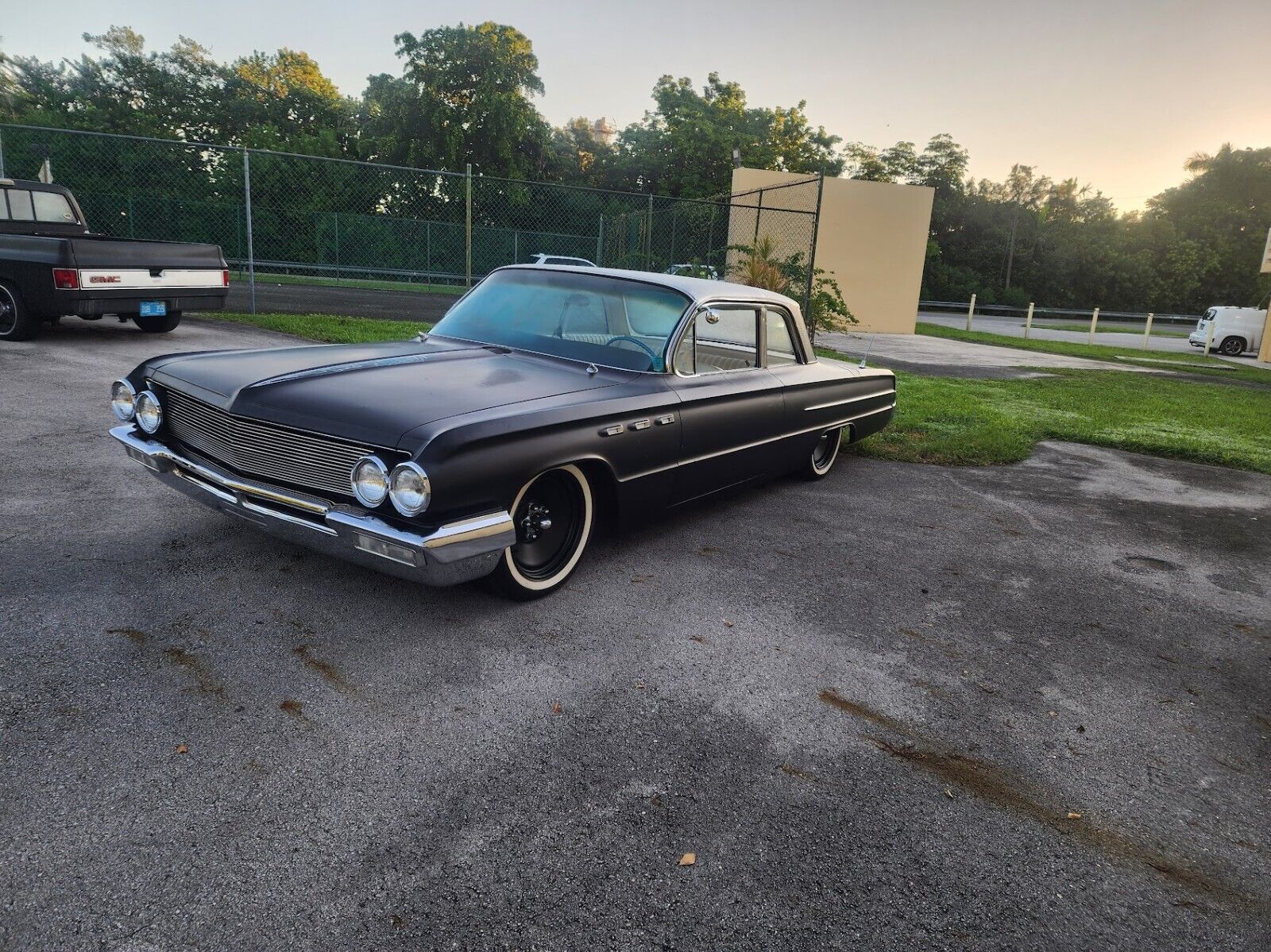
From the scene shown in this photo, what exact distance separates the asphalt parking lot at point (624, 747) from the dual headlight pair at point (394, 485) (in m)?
0.57

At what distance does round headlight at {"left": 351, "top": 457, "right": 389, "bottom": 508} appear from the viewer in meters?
2.77

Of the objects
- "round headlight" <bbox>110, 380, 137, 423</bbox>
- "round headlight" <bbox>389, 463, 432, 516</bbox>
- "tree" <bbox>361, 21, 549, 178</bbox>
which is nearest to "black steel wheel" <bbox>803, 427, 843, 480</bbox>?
"round headlight" <bbox>389, 463, 432, 516</bbox>

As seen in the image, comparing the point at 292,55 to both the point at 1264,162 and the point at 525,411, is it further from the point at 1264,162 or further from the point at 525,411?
the point at 1264,162

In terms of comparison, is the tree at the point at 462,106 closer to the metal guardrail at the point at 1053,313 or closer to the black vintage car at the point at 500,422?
the metal guardrail at the point at 1053,313

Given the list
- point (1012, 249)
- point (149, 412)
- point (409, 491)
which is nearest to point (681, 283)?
point (409, 491)

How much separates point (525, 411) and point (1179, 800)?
8.15 ft

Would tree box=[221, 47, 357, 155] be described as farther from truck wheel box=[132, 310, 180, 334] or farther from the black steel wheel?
the black steel wheel

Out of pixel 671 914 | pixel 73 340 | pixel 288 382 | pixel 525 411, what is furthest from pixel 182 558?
pixel 73 340

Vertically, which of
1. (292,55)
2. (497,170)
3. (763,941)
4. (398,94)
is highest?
(292,55)

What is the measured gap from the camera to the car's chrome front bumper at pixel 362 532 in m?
2.75

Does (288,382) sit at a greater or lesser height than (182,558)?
greater

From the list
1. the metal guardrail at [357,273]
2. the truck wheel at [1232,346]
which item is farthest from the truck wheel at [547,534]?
the truck wheel at [1232,346]

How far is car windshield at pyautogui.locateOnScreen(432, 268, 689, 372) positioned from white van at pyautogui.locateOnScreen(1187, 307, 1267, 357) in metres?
25.7

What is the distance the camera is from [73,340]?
8875mm
